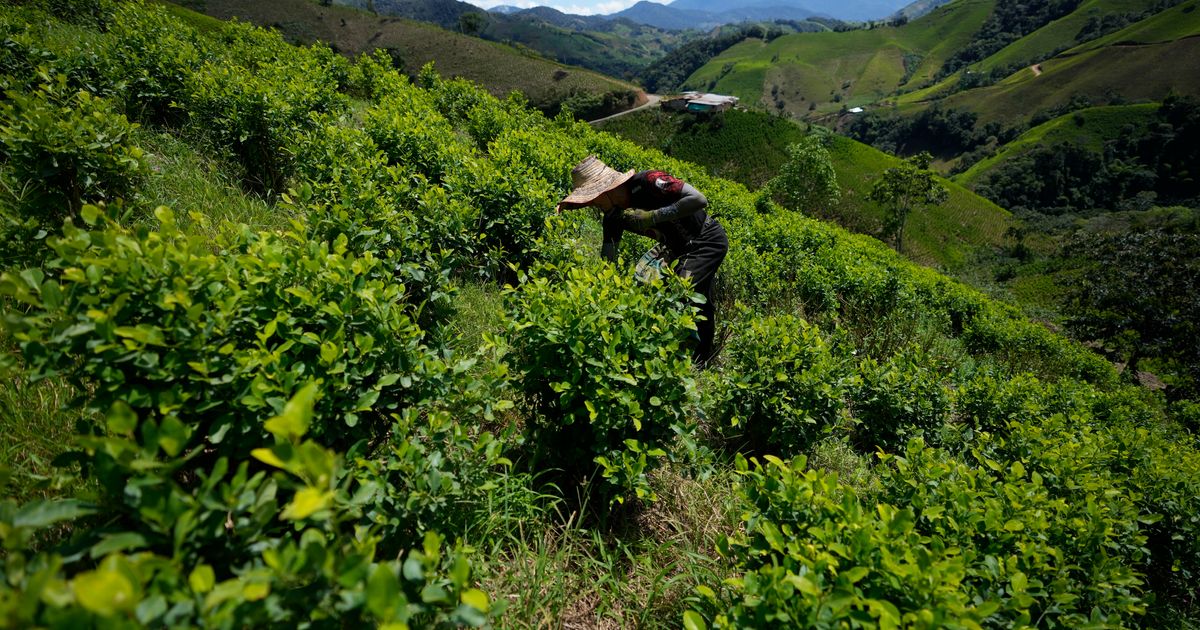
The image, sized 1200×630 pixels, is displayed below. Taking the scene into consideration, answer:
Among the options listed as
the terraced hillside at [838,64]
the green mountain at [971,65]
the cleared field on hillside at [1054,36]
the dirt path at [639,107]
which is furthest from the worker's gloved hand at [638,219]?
the cleared field on hillside at [1054,36]

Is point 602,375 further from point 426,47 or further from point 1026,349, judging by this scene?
point 426,47

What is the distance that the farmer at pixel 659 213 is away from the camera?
451 centimetres

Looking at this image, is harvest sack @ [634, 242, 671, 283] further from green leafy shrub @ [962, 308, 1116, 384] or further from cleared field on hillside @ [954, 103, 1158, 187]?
cleared field on hillside @ [954, 103, 1158, 187]

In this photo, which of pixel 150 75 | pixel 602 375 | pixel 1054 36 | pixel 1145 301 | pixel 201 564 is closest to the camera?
pixel 201 564

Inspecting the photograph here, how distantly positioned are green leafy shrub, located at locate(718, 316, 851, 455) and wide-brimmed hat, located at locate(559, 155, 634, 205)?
1.85 metres

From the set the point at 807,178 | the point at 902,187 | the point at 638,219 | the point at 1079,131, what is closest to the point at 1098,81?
the point at 1079,131

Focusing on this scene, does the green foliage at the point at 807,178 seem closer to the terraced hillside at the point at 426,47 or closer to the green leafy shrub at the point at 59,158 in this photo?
the green leafy shrub at the point at 59,158

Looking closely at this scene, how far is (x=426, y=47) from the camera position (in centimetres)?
7912

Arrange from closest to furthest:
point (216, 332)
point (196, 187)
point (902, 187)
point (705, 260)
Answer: point (216, 332) < point (705, 260) < point (196, 187) < point (902, 187)

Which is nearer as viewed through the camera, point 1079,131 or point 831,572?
point 831,572

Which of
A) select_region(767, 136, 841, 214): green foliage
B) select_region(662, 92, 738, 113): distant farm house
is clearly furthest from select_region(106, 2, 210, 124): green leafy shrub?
select_region(662, 92, 738, 113): distant farm house

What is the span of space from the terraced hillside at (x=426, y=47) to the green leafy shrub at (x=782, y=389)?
228ft

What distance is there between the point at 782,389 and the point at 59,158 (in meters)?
5.46

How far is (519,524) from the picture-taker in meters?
2.48
